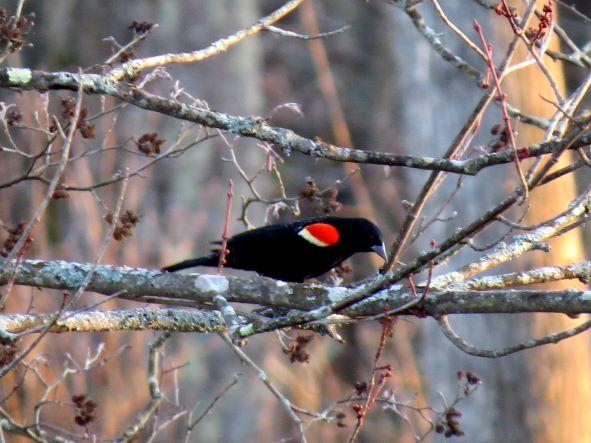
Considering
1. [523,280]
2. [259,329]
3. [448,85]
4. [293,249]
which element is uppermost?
[448,85]

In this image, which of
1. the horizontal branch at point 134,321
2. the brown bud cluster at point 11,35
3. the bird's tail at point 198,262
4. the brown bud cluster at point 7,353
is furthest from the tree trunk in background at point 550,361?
the brown bud cluster at point 7,353

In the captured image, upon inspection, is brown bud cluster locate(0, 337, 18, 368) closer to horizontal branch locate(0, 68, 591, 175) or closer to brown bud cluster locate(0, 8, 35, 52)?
horizontal branch locate(0, 68, 591, 175)

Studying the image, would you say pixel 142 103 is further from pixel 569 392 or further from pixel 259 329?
pixel 569 392

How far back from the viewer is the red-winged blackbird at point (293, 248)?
517 centimetres

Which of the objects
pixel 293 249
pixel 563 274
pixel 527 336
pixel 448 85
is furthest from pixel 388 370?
pixel 448 85

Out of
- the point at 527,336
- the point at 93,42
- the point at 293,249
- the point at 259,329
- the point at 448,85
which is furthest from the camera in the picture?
the point at 93,42

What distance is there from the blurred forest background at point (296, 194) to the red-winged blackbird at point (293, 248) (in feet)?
1.10

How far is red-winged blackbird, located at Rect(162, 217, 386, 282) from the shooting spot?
17.0ft

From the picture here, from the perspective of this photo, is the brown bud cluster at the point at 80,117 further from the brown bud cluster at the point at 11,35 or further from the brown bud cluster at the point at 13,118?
the brown bud cluster at the point at 11,35

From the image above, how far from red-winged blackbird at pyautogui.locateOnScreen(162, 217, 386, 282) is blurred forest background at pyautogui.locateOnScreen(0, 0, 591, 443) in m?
0.34

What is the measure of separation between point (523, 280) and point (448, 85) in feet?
14.2

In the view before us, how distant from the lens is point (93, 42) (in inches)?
601

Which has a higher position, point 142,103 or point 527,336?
point 527,336

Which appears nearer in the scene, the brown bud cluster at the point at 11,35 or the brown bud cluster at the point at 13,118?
the brown bud cluster at the point at 11,35
